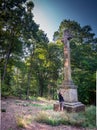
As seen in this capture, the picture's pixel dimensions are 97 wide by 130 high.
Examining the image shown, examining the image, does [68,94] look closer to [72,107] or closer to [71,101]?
[71,101]

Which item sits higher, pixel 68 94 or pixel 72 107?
pixel 68 94

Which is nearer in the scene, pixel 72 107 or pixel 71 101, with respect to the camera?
pixel 72 107

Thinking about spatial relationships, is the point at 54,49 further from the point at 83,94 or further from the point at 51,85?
the point at 83,94

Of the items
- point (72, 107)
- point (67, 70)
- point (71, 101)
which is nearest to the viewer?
point (72, 107)

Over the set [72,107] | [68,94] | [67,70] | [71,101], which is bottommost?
[72,107]

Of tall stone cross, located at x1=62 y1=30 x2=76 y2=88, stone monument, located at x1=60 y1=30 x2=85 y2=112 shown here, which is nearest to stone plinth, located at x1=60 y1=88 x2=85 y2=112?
stone monument, located at x1=60 y1=30 x2=85 y2=112

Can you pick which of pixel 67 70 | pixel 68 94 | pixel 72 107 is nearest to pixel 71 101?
pixel 68 94

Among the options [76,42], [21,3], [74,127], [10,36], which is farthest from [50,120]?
[76,42]

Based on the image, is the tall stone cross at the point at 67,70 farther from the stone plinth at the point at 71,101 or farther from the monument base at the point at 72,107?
the monument base at the point at 72,107

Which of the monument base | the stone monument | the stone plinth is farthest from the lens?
the stone monument

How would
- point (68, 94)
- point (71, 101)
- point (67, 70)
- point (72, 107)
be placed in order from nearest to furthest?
point (72, 107) < point (71, 101) < point (68, 94) < point (67, 70)

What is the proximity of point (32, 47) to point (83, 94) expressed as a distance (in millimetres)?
10794

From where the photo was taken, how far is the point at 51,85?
97.2ft

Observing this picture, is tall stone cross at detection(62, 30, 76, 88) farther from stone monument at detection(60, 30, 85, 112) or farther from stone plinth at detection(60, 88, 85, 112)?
stone plinth at detection(60, 88, 85, 112)
